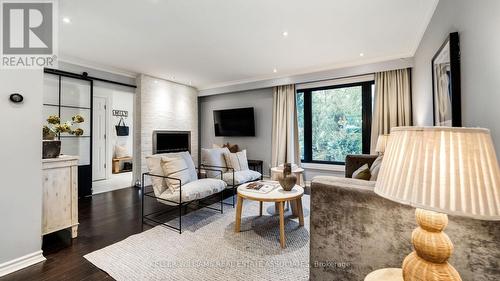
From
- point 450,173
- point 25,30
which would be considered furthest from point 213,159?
point 450,173

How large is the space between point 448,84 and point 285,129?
3.22m

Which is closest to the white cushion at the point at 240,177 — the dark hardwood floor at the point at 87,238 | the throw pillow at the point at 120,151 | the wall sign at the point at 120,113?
the dark hardwood floor at the point at 87,238

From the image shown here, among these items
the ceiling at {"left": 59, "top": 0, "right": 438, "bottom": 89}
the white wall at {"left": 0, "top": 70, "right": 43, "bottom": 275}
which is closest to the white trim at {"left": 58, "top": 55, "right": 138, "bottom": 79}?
the ceiling at {"left": 59, "top": 0, "right": 438, "bottom": 89}

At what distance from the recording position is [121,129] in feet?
22.9

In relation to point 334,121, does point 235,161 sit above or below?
below

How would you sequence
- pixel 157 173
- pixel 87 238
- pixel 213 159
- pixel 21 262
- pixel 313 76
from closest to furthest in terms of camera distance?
1. pixel 21 262
2. pixel 87 238
3. pixel 157 173
4. pixel 213 159
5. pixel 313 76

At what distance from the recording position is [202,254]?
6.88 ft

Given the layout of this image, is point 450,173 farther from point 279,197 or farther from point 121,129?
point 121,129

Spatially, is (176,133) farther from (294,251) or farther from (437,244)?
(437,244)

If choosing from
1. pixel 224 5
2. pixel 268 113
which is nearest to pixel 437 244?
pixel 224 5

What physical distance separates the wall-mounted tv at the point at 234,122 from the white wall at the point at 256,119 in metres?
0.16

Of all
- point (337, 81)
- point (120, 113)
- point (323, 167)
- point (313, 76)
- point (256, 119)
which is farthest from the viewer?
point (120, 113)

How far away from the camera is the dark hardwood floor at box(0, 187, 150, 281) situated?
1.82m

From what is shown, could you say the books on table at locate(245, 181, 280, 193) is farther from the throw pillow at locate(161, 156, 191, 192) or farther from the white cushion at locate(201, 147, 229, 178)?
the white cushion at locate(201, 147, 229, 178)
